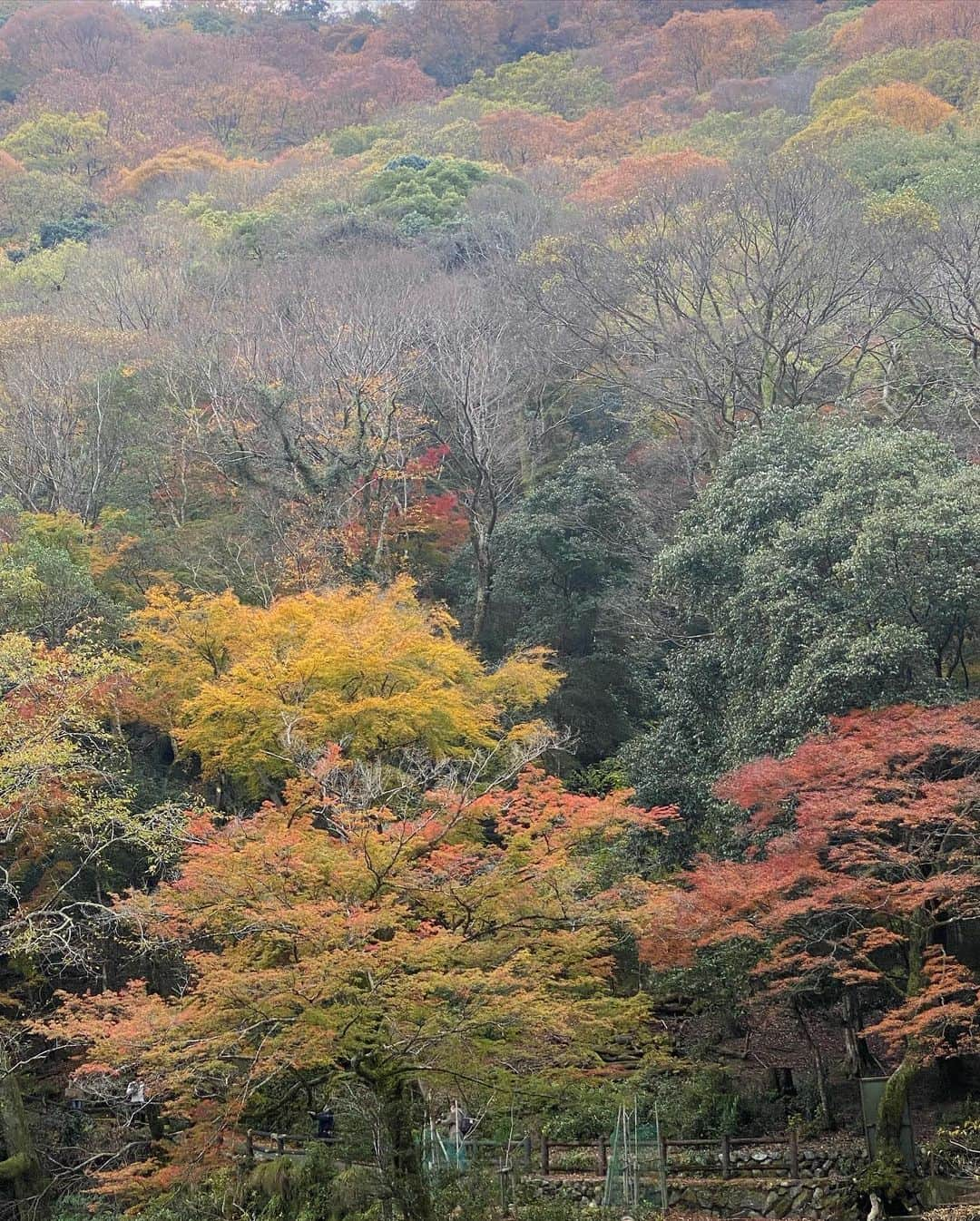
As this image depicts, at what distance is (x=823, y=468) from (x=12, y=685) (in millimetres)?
12729

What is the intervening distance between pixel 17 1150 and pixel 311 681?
294 inches

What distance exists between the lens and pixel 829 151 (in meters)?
40.3

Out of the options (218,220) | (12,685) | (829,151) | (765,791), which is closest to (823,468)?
(765,791)

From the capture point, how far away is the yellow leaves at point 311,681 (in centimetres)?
1889

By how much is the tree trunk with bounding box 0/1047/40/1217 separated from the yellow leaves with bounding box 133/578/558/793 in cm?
547

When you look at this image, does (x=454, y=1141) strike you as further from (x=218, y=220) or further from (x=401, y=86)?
(x=401, y=86)

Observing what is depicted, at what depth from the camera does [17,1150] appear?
17141mm

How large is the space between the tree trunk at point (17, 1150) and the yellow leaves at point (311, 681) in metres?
5.47

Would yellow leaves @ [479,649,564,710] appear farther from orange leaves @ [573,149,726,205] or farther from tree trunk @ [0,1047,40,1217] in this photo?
orange leaves @ [573,149,726,205]

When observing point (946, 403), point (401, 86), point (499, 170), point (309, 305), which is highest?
point (401, 86)

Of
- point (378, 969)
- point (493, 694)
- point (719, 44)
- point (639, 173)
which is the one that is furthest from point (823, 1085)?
point (719, 44)

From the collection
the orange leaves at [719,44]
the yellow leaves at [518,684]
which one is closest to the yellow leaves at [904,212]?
the yellow leaves at [518,684]

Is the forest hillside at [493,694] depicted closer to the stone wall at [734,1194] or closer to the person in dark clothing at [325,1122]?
the person in dark clothing at [325,1122]

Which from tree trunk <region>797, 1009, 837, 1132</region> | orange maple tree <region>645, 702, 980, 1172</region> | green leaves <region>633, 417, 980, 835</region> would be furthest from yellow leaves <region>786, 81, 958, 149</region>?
tree trunk <region>797, 1009, 837, 1132</region>
